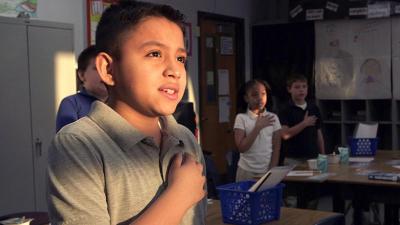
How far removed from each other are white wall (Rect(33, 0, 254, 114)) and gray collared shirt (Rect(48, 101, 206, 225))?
3.93 m

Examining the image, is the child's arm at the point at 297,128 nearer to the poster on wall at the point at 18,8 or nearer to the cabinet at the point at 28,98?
the cabinet at the point at 28,98

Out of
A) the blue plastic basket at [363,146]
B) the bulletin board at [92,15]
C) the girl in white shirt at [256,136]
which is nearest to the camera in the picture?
the girl in white shirt at [256,136]

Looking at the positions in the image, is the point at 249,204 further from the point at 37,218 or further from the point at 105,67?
the point at 105,67

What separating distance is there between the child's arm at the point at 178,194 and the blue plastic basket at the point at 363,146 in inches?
145

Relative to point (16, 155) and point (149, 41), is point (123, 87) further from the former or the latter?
point (16, 155)

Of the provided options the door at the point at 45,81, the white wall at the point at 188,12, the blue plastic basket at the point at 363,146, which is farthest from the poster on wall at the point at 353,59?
the door at the point at 45,81

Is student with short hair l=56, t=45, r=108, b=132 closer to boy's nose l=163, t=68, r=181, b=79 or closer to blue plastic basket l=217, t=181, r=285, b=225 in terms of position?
blue plastic basket l=217, t=181, r=285, b=225

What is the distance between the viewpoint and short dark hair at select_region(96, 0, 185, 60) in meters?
1.07

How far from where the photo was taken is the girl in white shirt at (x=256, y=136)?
4.15 metres

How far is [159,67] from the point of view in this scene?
1.04 meters

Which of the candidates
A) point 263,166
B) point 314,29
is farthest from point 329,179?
point 314,29

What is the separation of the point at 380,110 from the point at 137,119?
6.73m

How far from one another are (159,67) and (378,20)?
6338 millimetres

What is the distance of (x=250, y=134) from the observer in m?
4.11
